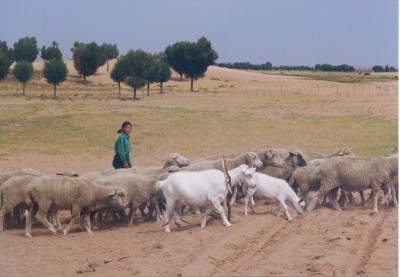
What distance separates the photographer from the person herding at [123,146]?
48.2 feet

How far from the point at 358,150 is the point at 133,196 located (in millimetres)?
14772

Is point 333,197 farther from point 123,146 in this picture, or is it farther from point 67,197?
point 67,197

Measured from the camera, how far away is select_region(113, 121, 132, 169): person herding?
1469 centimetres

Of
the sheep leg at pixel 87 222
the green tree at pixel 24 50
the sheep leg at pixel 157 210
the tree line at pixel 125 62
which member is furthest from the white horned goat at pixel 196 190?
the green tree at pixel 24 50

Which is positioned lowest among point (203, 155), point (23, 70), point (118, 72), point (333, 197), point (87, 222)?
point (203, 155)

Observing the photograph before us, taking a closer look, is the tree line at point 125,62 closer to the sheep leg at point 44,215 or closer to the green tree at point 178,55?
the green tree at point 178,55

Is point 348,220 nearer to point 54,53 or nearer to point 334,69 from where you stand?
point 54,53

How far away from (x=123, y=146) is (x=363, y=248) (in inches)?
270

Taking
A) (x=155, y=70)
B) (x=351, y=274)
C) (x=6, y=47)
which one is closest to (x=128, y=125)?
(x=351, y=274)

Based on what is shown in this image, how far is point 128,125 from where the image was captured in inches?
577

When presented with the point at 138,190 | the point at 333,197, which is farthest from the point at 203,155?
the point at 138,190

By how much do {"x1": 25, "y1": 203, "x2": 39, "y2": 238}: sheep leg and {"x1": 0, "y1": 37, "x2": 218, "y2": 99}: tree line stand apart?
4975 cm

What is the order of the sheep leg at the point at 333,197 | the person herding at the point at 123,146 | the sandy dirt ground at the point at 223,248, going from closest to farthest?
1. the sandy dirt ground at the point at 223,248
2. the sheep leg at the point at 333,197
3. the person herding at the point at 123,146

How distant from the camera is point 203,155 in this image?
985 inches
